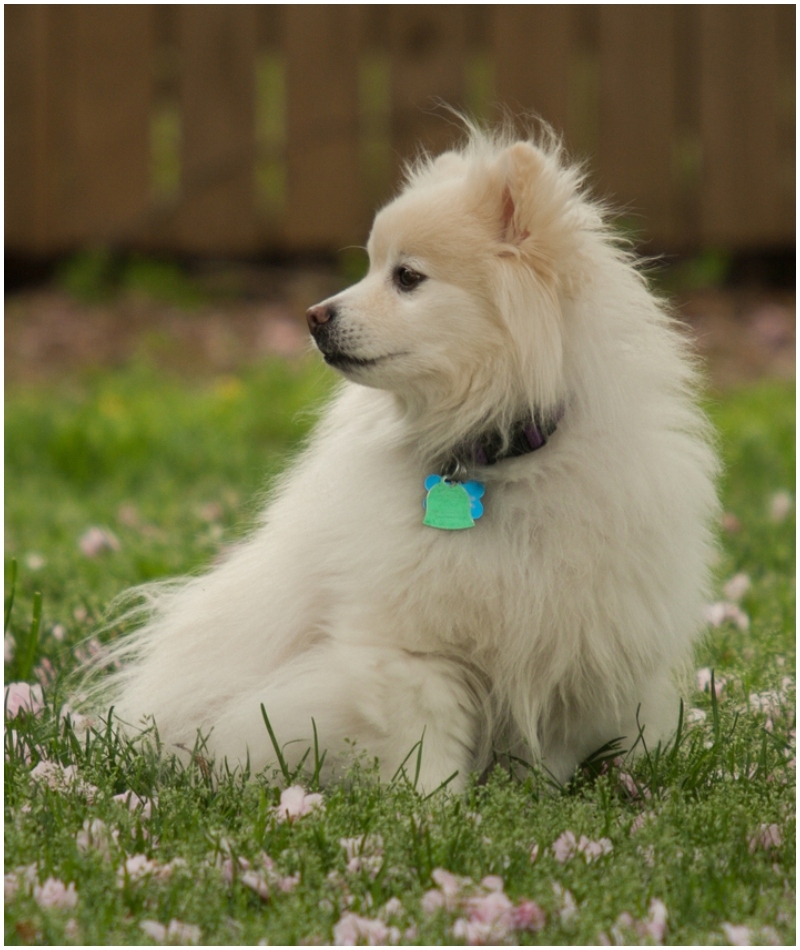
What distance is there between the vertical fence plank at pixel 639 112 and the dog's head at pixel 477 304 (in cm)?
676

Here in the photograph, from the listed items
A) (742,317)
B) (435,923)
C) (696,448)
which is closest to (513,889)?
(435,923)

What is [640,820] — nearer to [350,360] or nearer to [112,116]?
[350,360]

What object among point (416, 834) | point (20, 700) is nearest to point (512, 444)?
point (416, 834)

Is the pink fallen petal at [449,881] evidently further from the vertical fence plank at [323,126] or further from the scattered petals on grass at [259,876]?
the vertical fence plank at [323,126]

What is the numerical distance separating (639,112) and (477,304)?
732 cm

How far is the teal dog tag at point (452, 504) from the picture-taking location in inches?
103

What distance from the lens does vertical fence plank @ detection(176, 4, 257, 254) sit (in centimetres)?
916

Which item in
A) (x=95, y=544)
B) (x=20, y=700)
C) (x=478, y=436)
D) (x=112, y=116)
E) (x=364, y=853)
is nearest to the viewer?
(x=364, y=853)

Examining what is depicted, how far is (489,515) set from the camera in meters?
2.65

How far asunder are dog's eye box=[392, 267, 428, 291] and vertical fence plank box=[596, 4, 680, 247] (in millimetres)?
6808

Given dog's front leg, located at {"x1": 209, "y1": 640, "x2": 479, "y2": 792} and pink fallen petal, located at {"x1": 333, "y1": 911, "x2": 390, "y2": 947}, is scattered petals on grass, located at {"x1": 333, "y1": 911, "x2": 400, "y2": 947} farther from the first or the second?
dog's front leg, located at {"x1": 209, "y1": 640, "x2": 479, "y2": 792}

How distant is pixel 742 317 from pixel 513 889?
799 cm

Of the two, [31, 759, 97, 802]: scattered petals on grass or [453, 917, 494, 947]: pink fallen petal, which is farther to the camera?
[31, 759, 97, 802]: scattered petals on grass

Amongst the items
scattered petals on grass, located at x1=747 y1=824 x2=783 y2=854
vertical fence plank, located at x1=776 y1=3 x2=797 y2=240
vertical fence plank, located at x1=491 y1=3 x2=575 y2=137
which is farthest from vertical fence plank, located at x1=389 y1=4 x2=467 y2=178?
scattered petals on grass, located at x1=747 y1=824 x2=783 y2=854
